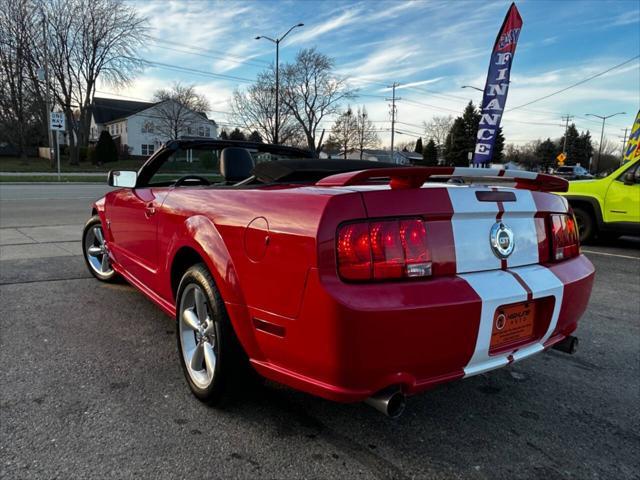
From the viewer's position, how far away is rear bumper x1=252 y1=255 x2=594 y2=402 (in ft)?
5.40

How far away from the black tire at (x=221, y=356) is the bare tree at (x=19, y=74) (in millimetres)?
43296

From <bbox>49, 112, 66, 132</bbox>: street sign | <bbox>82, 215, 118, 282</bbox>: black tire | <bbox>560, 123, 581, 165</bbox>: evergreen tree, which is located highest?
<bbox>560, 123, 581, 165</bbox>: evergreen tree

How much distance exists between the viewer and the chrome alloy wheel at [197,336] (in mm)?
2314

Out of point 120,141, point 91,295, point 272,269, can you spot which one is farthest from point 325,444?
point 120,141

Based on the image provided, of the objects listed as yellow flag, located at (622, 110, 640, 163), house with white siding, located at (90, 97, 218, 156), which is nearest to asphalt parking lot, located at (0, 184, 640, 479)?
yellow flag, located at (622, 110, 640, 163)

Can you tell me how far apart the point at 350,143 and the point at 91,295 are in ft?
217

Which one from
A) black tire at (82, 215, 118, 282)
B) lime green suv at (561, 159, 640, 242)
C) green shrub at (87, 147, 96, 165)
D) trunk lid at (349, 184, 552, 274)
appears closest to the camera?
trunk lid at (349, 184, 552, 274)

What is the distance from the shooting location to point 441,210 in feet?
6.07

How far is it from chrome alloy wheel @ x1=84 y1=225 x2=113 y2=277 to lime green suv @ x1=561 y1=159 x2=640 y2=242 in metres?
7.46

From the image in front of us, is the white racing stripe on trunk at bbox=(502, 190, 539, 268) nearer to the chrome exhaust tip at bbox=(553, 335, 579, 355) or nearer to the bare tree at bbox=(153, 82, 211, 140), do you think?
the chrome exhaust tip at bbox=(553, 335, 579, 355)

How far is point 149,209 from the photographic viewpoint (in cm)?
306

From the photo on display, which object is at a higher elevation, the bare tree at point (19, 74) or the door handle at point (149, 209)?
the bare tree at point (19, 74)

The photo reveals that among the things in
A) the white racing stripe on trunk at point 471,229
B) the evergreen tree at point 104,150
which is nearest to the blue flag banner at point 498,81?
the white racing stripe on trunk at point 471,229

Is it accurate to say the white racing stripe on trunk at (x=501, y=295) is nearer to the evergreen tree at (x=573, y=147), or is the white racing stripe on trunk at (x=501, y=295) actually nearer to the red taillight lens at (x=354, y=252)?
the red taillight lens at (x=354, y=252)
